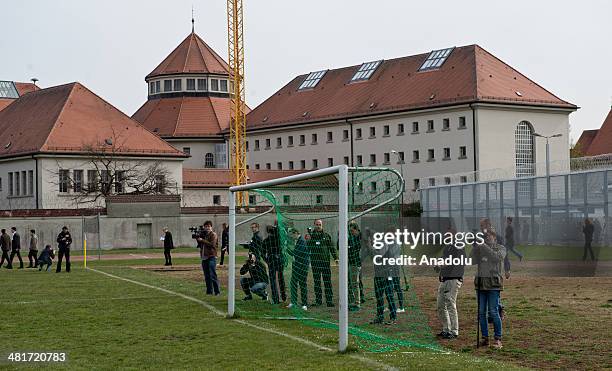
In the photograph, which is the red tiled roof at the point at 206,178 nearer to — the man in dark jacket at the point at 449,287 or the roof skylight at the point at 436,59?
the roof skylight at the point at 436,59

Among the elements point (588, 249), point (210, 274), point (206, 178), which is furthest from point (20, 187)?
point (210, 274)

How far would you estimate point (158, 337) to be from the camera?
60.3 ft

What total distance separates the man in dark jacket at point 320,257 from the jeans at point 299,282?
0.69ft

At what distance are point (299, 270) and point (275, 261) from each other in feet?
7.27

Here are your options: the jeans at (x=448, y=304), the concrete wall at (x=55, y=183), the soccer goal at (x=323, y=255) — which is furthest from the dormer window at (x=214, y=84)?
the jeans at (x=448, y=304)

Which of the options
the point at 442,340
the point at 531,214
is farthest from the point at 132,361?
the point at 531,214

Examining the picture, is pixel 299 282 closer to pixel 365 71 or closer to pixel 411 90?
pixel 411 90

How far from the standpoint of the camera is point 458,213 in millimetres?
55594

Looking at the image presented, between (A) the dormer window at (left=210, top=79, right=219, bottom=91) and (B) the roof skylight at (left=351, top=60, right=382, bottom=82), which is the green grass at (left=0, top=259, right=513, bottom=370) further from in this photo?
(A) the dormer window at (left=210, top=79, right=219, bottom=91)

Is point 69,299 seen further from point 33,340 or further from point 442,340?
point 442,340

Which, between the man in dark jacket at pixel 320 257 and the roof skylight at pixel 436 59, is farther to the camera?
the roof skylight at pixel 436 59

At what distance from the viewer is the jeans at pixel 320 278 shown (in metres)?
22.3

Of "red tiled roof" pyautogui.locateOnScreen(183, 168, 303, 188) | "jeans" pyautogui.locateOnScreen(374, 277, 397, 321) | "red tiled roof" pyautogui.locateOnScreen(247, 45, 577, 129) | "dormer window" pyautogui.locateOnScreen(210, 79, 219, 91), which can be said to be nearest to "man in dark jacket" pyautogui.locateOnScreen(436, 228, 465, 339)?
"jeans" pyautogui.locateOnScreen(374, 277, 397, 321)

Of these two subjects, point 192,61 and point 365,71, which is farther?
point 192,61
